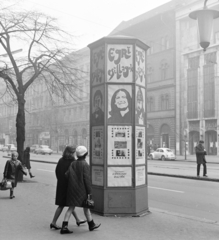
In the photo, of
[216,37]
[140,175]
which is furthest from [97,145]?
[216,37]

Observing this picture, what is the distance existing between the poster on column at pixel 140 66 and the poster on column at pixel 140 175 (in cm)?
186

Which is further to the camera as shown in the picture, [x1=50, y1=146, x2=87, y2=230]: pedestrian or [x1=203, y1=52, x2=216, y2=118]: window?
[x1=203, y1=52, x2=216, y2=118]: window

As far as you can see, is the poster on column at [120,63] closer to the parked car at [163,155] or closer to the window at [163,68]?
the parked car at [163,155]

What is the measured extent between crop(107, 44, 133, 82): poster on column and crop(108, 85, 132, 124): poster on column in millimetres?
193

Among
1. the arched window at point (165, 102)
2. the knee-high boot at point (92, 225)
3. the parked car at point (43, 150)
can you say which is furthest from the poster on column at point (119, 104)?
the parked car at point (43, 150)

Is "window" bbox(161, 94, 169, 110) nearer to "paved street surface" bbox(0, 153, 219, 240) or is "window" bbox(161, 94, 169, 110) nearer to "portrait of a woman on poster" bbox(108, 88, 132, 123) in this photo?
"paved street surface" bbox(0, 153, 219, 240)

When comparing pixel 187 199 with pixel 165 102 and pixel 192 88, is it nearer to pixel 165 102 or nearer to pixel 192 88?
pixel 192 88

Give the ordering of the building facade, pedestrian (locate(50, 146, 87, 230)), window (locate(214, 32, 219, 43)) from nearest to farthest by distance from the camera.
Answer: pedestrian (locate(50, 146, 87, 230)) < the building facade < window (locate(214, 32, 219, 43))

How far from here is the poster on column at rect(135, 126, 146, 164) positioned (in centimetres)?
789

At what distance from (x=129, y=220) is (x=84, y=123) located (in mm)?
56803

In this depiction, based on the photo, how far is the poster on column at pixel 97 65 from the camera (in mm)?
8023

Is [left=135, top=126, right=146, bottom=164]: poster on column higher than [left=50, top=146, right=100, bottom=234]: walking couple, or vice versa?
[left=135, top=126, right=146, bottom=164]: poster on column

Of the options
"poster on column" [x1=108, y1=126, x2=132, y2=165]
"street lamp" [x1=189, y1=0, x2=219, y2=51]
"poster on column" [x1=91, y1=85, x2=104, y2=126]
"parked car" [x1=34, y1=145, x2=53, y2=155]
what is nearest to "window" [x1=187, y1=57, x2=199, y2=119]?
"parked car" [x1=34, y1=145, x2=53, y2=155]

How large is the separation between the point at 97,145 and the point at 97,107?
825mm
